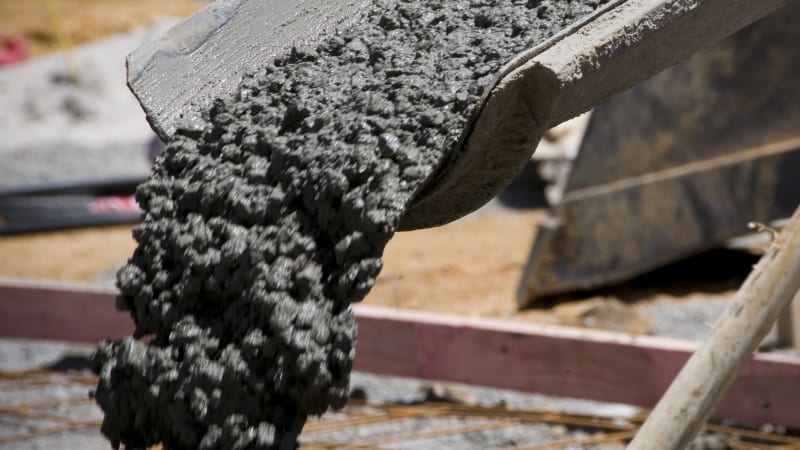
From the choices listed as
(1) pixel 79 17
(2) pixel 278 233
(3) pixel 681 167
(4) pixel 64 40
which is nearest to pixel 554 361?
(3) pixel 681 167

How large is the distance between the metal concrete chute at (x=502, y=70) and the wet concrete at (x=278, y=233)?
0.28ft

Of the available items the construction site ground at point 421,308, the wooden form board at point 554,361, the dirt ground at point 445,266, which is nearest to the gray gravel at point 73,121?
the construction site ground at point 421,308

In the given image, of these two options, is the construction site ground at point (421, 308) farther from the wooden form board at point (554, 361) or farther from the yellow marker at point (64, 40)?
the yellow marker at point (64, 40)

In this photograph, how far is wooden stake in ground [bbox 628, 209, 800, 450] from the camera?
6.06 ft

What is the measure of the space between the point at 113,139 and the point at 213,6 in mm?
6566

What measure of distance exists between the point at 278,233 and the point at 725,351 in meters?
0.92

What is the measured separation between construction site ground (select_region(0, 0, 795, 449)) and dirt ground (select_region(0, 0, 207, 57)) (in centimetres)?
368

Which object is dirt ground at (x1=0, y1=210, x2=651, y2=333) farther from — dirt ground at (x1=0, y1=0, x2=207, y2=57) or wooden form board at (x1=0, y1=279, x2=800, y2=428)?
dirt ground at (x1=0, y1=0, x2=207, y2=57)

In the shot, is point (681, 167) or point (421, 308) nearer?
point (681, 167)

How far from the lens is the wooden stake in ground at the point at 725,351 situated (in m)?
1.85

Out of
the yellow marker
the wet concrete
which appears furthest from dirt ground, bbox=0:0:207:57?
the wet concrete

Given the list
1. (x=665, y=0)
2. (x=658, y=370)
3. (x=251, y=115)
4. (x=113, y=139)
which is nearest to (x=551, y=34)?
(x=665, y=0)

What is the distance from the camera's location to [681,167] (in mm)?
4234

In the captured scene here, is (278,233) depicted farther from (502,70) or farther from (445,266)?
(445,266)
